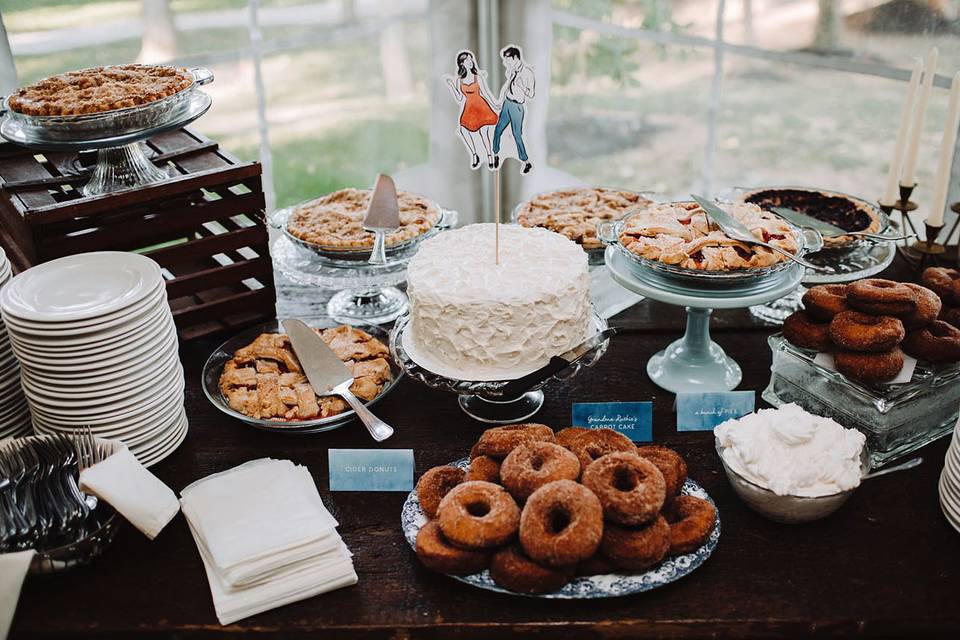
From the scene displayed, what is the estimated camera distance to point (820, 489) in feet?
4.70

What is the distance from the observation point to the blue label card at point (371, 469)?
157 cm

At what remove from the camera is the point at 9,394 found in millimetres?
1681

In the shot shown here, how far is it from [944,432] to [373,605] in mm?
1181

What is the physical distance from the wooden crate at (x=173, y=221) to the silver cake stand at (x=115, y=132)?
0.07 metres

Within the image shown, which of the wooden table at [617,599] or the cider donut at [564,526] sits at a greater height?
the cider donut at [564,526]

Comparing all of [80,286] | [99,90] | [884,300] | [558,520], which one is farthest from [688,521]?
[99,90]

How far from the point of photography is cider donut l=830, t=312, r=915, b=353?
1587 millimetres

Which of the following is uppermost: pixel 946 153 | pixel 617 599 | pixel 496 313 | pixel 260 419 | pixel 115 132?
pixel 115 132

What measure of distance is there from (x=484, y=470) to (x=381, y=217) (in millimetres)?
869

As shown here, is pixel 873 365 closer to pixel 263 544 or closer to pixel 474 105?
pixel 474 105

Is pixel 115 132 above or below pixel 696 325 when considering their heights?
above

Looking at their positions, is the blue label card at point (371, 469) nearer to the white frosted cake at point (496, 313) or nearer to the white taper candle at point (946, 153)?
the white frosted cake at point (496, 313)

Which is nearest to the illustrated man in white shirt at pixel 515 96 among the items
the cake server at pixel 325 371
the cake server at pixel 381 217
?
the cake server at pixel 381 217

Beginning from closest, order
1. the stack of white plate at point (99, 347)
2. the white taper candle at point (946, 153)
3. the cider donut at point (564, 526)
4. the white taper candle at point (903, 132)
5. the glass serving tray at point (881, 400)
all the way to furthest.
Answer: the cider donut at point (564, 526) < the stack of white plate at point (99, 347) < the glass serving tray at point (881, 400) < the white taper candle at point (946, 153) < the white taper candle at point (903, 132)
